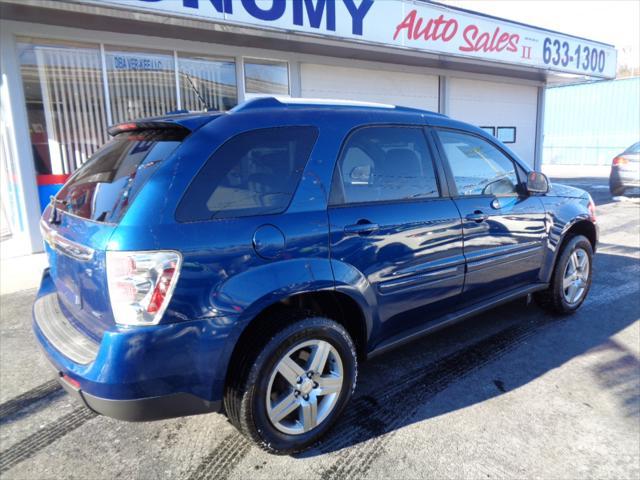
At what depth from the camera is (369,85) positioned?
412 inches

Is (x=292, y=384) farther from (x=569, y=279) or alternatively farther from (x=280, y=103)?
(x=569, y=279)

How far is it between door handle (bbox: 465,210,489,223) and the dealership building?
384cm

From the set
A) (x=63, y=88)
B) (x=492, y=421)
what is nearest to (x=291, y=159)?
(x=492, y=421)

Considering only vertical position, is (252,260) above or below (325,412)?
above

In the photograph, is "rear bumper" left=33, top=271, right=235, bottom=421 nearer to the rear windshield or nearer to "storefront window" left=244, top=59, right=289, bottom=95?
the rear windshield

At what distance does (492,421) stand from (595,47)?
537 inches

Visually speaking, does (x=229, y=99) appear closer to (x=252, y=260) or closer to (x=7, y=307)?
(x=7, y=307)

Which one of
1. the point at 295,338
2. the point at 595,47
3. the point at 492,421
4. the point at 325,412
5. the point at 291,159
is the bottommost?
the point at 492,421

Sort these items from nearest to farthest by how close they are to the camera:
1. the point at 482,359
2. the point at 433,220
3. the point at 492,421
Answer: the point at 492,421 → the point at 433,220 → the point at 482,359

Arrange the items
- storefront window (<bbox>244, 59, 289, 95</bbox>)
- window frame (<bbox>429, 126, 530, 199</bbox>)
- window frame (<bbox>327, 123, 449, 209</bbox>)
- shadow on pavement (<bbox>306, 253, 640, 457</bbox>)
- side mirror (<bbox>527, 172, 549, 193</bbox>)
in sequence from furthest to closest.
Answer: storefront window (<bbox>244, 59, 289, 95</bbox>), side mirror (<bbox>527, 172, 549, 193</bbox>), window frame (<bbox>429, 126, 530, 199</bbox>), shadow on pavement (<bbox>306, 253, 640, 457</bbox>), window frame (<bbox>327, 123, 449, 209</bbox>)

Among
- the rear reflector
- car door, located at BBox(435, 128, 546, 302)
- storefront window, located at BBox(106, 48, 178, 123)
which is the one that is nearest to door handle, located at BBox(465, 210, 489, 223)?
car door, located at BBox(435, 128, 546, 302)

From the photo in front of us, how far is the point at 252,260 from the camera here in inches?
88.2

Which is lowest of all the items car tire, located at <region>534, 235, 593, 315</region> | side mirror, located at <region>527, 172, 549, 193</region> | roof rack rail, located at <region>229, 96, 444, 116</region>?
car tire, located at <region>534, 235, 593, 315</region>

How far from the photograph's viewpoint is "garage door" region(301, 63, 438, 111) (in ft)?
31.5
